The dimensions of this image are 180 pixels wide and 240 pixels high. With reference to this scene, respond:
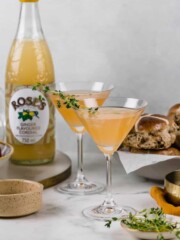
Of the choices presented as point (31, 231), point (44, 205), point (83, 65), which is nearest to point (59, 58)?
point (83, 65)

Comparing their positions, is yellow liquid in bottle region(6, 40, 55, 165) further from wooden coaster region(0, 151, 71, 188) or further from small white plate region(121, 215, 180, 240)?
small white plate region(121, 215, 180, 240)

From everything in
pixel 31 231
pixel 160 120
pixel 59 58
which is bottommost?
pixel 31 231

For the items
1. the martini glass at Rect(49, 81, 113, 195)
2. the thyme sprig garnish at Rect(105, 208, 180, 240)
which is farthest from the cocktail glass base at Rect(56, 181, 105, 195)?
the thyme sprig garnish at Rect(105, 208, 180, 240)

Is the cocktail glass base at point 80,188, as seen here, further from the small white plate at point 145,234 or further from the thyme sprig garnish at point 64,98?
the small white plate at point 145,234

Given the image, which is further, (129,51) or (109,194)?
(129,51)

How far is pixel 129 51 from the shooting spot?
180 cm

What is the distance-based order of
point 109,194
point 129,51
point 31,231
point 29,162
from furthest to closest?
point 129,51
point 29,162
point 109,194
point 31,231

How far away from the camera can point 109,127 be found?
1360 millimetres

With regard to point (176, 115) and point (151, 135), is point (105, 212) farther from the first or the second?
point (176, 115)

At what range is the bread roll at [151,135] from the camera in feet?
5.10

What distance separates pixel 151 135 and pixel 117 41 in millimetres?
334

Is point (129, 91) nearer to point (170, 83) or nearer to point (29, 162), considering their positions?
point (170, 83)

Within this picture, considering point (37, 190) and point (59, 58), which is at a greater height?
point (59, 58)

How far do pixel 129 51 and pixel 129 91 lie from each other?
4.0 inches
